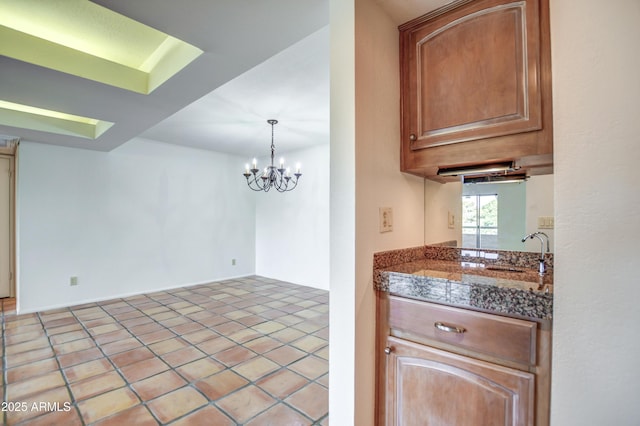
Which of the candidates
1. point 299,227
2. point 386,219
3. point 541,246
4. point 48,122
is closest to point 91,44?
point 48,122

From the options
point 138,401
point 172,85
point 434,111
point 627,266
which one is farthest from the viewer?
point 172,85

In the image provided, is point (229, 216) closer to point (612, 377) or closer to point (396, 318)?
point (396, 318)

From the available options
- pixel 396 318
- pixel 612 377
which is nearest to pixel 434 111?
pixel 396 318

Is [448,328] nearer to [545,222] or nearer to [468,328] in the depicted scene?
[468,328]

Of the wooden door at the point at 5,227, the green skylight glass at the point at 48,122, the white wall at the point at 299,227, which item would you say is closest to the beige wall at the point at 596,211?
the green skylight glass at the point at 48,122

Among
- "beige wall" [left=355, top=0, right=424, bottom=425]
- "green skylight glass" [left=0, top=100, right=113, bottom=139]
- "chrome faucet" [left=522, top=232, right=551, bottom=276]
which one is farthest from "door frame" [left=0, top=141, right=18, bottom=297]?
"chrome faucet" [left=522, top=232, right=551, bottom=276]

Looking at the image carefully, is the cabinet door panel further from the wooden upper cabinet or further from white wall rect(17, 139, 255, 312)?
white wall rect(17, 139, 255, 312)

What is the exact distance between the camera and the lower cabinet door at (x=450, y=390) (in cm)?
100

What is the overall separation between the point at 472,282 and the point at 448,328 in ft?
0.68

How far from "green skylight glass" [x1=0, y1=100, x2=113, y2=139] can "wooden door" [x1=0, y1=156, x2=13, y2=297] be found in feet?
6.67

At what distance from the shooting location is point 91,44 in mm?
2008

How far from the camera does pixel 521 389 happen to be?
0.99m

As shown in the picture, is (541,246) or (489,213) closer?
(541,246)

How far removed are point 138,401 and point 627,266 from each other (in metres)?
2.58
